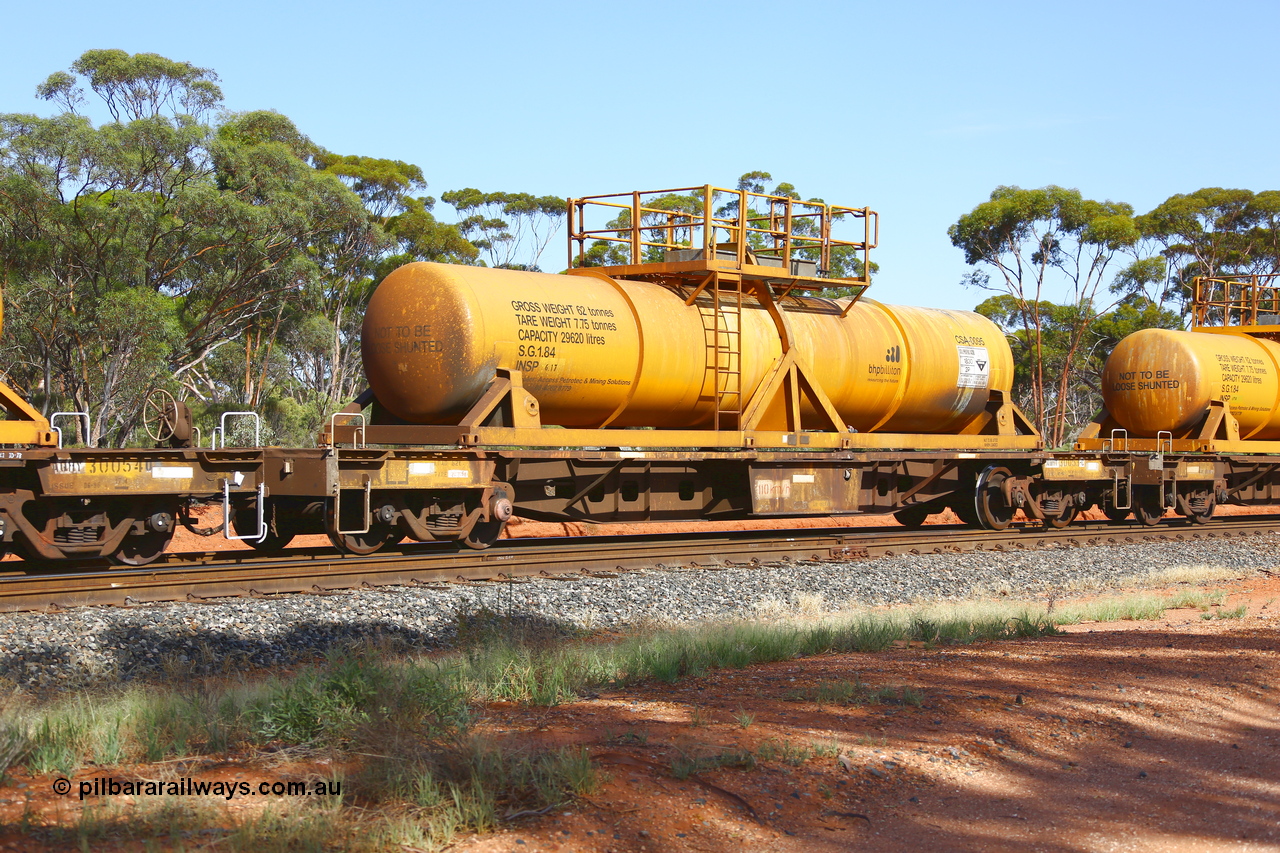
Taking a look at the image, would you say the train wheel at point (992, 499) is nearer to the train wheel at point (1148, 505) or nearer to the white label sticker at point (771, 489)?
the train wheel at point (1148, 505)

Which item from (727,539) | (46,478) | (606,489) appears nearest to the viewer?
(46,478)

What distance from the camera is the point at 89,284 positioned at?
104 feet

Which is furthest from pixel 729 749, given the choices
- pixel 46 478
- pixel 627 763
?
pixel 46 478

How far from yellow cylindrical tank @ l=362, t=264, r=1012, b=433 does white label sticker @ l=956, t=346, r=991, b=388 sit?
0.20 m

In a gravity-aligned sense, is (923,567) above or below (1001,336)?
below

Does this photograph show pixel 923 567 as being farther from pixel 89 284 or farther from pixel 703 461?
pixel 89 284

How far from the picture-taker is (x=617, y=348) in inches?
559

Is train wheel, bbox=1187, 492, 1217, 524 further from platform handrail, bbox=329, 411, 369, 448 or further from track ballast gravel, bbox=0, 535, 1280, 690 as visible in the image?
platform handrail, bbox=329, 411, 369, 448

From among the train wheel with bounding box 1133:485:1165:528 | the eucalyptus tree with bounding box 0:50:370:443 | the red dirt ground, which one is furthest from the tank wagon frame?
the eucalyptus tree with bounding box 0:50:370:443

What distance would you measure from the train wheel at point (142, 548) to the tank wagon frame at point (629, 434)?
0.03m

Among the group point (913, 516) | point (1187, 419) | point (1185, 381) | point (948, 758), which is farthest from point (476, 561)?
point (1187, 419)

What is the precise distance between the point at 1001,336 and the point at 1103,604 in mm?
7275

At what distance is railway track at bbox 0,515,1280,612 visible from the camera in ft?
33.9

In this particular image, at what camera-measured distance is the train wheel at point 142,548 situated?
461 inches
